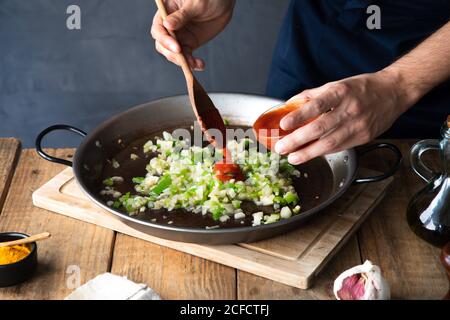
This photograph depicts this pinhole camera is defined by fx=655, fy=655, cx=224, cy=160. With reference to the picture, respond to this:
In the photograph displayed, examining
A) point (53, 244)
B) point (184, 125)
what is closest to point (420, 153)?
point (184, 125)

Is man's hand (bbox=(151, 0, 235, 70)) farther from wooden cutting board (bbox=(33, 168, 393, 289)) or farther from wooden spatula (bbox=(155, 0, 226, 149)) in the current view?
wooden cutting board (bbox=(33, 168, 393, 289))

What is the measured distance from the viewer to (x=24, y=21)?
2619mm

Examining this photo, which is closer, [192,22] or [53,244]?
[53,244]

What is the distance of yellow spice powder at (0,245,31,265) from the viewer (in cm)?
125

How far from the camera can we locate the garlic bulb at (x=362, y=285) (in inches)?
45.9

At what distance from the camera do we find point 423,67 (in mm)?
1491

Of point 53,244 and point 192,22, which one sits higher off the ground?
point 192,22

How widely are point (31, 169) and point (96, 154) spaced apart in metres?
0.18

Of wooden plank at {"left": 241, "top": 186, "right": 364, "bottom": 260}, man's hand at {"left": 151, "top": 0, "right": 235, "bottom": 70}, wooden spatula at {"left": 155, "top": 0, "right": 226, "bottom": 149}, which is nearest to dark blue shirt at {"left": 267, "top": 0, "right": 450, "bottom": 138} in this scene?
man's hand at {"left": 151, "top": 0, "right": 235, "bottom": 70}

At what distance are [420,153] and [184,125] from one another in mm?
649

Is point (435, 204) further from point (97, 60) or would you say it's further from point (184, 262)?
point (97, 60)

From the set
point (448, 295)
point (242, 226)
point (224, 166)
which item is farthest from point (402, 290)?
point (224, 166)

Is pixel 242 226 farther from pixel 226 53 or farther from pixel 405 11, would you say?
pixel 226 53

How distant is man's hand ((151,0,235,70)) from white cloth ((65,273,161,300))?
0.64 metres
